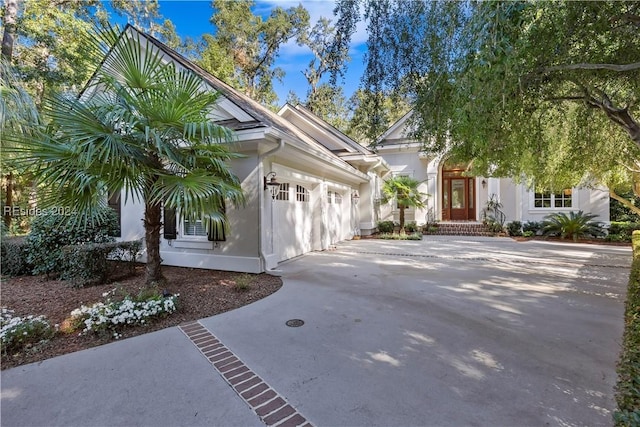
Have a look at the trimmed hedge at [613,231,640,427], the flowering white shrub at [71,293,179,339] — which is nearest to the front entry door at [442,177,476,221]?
the trimmed hedge at [613,231,640,427]

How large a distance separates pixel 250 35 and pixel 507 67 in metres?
24.5

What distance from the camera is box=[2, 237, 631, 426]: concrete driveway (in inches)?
93.9

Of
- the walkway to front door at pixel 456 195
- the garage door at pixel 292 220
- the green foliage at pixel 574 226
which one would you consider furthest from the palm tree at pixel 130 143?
the walkway to front door at pixel 456 195

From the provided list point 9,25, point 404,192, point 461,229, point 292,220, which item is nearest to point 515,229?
point 461,229

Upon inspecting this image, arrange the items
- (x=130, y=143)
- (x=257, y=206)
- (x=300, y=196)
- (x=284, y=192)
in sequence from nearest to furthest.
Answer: (x=130, y=143), (x=257, y=206), (x=284, y=192), (x=300, y=196)

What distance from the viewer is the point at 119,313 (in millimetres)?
4129

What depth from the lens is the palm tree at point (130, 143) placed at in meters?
4.24

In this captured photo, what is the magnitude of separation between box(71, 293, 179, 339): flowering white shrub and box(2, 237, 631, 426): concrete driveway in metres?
0.47

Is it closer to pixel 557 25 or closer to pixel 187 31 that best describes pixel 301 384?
pixel 557 25

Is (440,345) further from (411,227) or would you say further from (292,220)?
(411,227)

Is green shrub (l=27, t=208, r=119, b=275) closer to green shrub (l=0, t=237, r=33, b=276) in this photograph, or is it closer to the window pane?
green shrub (l=0, t=237, r=33, b=276)

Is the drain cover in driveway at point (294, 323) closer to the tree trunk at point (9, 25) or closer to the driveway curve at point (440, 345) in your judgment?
the driveway curve at point (440, 345)

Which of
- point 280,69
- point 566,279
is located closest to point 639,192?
point 566,279

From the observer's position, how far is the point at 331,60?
570 cm
